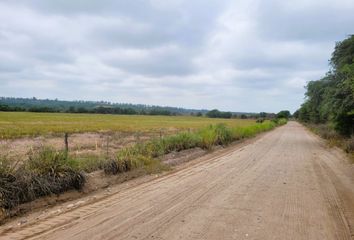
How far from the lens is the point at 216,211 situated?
8148 mm

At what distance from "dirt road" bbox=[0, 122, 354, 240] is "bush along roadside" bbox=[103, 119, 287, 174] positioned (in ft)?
4.97

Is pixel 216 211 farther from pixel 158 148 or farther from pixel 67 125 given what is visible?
pixel 67 125

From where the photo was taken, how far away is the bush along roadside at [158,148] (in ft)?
43.7

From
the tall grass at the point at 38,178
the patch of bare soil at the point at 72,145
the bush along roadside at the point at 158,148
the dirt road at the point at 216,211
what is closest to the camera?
the dirt road at the point at 216,211

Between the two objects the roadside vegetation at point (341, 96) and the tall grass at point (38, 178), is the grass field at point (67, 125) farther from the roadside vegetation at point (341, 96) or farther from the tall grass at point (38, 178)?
the tall grass at point (38, 178)

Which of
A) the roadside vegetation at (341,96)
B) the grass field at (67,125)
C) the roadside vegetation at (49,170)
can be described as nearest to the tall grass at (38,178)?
the roadside vegetation at (49,170)

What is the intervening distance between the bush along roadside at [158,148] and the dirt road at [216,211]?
4.97 feet

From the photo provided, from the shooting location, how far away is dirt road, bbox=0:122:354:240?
6668 mm

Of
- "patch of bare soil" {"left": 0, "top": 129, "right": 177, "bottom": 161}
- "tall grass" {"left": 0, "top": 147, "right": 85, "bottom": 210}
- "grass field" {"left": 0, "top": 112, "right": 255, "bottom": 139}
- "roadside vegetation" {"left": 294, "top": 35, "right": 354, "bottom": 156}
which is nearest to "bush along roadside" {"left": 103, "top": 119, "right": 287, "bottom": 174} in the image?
"patch of bare soil" {"left": 0, "top": 129, "right": 177, "bottom": 161}

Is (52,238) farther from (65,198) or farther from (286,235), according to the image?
(286,235)

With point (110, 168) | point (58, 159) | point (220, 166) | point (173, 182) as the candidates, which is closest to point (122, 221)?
point (58, 159)

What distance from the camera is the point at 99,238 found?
6262 mm

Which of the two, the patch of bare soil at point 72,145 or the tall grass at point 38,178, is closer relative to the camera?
the tall grass at point 38,178

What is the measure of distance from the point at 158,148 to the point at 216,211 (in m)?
10.5
